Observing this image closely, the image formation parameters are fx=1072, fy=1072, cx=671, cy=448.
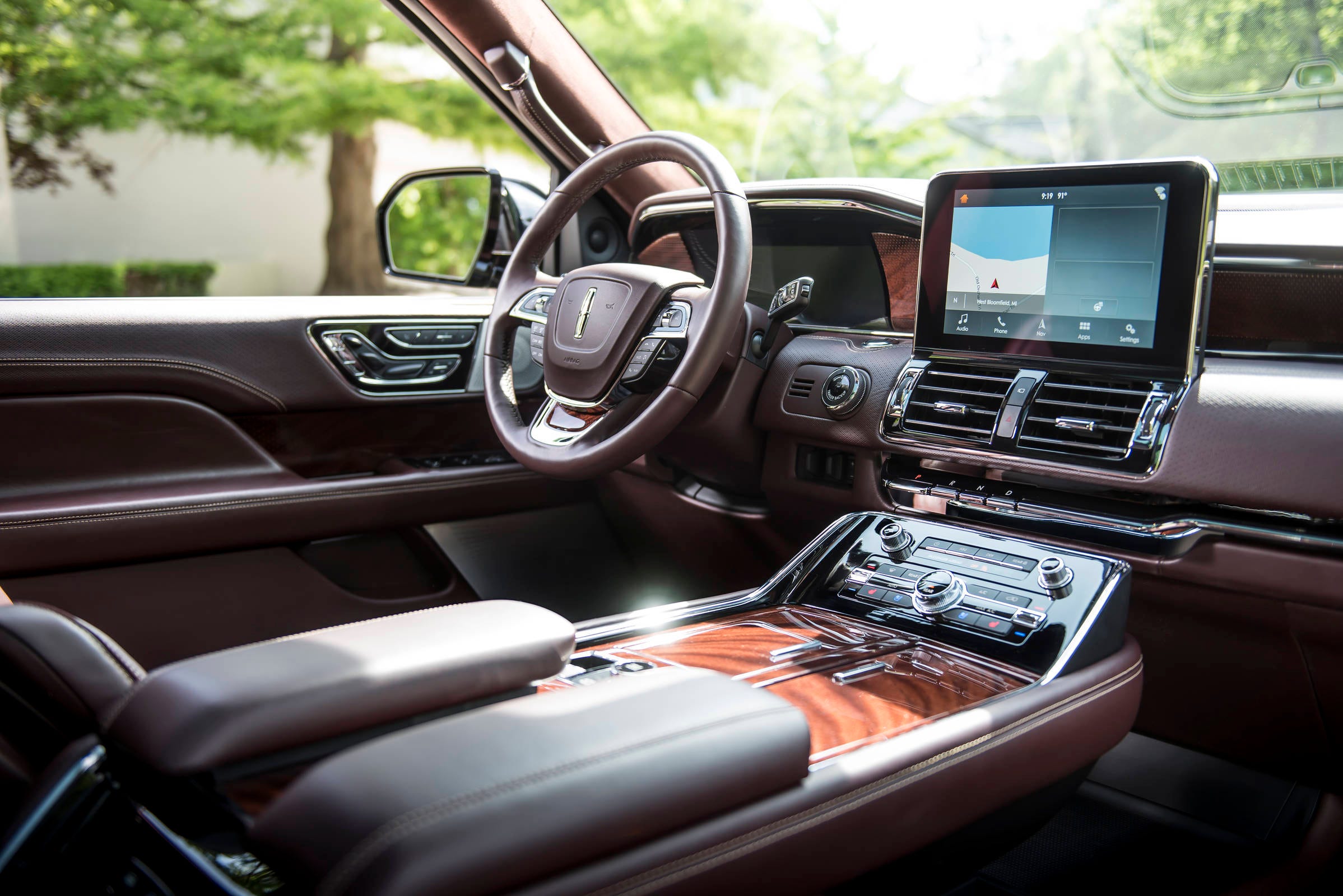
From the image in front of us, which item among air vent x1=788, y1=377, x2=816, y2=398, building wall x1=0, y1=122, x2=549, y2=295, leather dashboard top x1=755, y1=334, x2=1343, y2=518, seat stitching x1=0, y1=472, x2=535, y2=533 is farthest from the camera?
building wall x1=0, y1=122, x2=549, y2=295

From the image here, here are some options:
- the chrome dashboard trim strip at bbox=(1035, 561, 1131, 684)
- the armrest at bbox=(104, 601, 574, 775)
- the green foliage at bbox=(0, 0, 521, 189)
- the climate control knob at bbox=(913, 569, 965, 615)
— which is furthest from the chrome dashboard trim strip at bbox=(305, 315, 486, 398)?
the green foliage at bbox=(0, 0, 521, 189)

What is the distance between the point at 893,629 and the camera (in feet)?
5.21

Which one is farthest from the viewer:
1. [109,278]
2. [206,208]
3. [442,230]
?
[442,230]

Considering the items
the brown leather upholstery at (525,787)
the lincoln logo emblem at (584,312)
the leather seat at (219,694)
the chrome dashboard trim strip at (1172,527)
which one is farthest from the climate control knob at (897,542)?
the leather seat at (219,694)

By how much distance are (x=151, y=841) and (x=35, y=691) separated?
152 mm

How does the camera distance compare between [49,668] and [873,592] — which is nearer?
[49,668]

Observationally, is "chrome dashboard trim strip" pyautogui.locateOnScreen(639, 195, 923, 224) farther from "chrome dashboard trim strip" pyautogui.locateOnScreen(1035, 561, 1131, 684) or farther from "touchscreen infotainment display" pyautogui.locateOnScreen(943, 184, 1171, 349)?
"chrome dashboard trim strip" pyautogui.locateOnScreen(1035, 561, 1131, 684)

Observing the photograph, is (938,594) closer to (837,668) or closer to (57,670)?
(837,668)

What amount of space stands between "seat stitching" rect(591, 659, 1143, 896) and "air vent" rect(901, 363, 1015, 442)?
1.40 feet

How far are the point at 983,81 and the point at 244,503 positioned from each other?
22.2 feet

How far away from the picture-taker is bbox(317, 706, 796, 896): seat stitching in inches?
27.2

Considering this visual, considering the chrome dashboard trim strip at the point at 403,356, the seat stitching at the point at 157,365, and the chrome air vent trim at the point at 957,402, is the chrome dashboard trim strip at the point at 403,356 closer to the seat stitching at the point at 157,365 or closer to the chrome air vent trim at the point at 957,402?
the seat stitching at the point at 157,365

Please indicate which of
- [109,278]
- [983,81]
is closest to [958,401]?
[983,81]

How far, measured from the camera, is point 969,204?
163 cm
